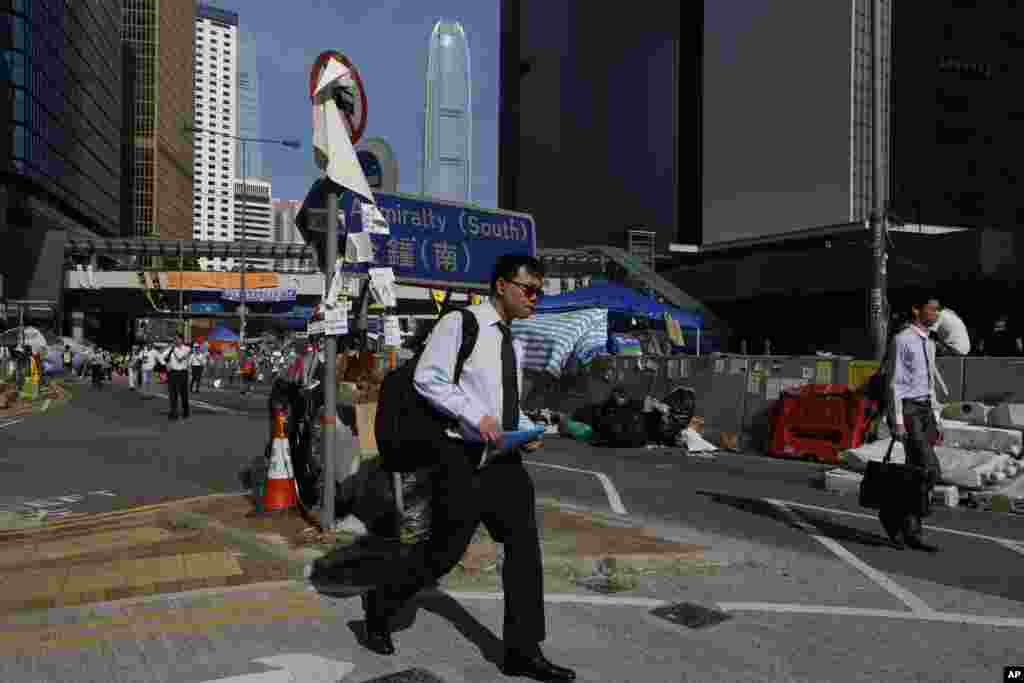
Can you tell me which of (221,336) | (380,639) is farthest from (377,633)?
(221,336)

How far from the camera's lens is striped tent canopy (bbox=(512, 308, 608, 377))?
18.0 m

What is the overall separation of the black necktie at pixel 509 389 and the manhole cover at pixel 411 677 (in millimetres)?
1040

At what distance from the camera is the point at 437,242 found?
315 inches

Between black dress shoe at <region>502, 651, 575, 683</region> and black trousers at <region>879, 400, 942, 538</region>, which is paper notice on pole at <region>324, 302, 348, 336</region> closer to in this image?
black dress shoe at <region>502, 651, 575, 683</region>

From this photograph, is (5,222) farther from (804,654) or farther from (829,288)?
(804,654)

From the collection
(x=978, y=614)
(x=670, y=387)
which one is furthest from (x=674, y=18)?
(x=978, y=614)

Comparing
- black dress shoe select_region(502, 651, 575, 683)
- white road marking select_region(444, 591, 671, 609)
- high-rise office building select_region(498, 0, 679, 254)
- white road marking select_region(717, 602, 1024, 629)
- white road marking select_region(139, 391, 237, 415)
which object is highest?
high-rise office building select_region(498, 0, 679, 254)

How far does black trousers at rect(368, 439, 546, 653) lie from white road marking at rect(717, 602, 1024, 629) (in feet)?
5.01

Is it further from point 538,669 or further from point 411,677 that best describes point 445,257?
point 538,669

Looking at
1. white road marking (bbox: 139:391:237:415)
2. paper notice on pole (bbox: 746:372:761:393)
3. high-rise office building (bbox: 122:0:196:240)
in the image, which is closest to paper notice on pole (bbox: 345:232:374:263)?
paper notice on pole (bbox: 746:372:761:393)

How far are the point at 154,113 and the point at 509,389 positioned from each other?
6336 inches

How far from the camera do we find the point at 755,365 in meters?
13.9

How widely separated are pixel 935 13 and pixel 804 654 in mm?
51035

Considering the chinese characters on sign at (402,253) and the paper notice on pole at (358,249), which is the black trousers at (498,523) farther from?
the chinese characters on sign at (402,253)
